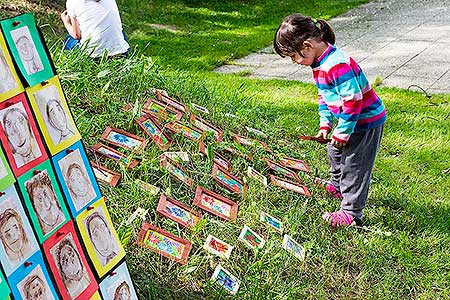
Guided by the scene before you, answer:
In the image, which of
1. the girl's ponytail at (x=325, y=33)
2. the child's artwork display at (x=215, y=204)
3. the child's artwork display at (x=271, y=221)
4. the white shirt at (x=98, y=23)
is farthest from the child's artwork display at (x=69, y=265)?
the white shirt at (x=98, y=23)

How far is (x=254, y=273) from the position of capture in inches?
122

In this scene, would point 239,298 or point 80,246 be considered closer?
point 80,246

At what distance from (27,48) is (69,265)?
0.66m

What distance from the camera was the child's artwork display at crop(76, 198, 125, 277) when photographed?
6.91ft

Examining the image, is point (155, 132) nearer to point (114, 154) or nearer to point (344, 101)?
point (114, 154)

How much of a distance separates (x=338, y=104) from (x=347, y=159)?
33 centimetres

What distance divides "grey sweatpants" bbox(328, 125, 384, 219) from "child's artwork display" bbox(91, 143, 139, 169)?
3.74 feet

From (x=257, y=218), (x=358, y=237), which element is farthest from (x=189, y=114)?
(x=358, y=237)

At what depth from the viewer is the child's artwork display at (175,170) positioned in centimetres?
356

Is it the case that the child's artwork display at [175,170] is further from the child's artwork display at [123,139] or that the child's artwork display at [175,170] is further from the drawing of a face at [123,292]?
the drawing of a face at [123,292]

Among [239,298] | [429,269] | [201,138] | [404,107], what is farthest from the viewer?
[404,107]

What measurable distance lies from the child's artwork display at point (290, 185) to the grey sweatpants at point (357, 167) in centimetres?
27

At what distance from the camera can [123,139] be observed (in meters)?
3.72

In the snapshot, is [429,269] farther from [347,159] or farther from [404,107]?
[404,107]
